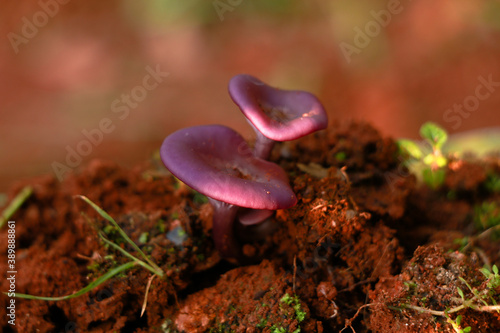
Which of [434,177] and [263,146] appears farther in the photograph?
[434,177]

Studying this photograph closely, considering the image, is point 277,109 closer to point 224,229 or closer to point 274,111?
point 274,111

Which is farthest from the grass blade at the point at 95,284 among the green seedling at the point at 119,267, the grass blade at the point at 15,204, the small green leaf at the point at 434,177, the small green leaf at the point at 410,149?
the small green leaf at the point at 434,177

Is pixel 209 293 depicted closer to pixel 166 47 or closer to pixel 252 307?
pixel 252 307

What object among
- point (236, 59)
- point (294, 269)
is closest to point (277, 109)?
point (294, 269)

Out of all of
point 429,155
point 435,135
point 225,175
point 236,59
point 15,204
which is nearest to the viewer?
point 225,175

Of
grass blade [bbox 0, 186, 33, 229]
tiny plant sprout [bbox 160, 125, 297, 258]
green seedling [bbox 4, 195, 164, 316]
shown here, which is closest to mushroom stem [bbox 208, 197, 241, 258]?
tiny plant sprout [bbox 160, 125, 297, 258]

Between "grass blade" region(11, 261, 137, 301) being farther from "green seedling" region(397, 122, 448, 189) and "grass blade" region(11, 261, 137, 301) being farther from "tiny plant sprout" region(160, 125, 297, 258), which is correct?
"green seedling" region(397, 122, 448, 189)

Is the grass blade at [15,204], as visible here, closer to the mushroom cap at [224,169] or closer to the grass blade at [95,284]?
the grass blade at [95,284]

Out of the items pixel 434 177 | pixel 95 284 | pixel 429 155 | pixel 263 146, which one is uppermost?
pixel 263 146
